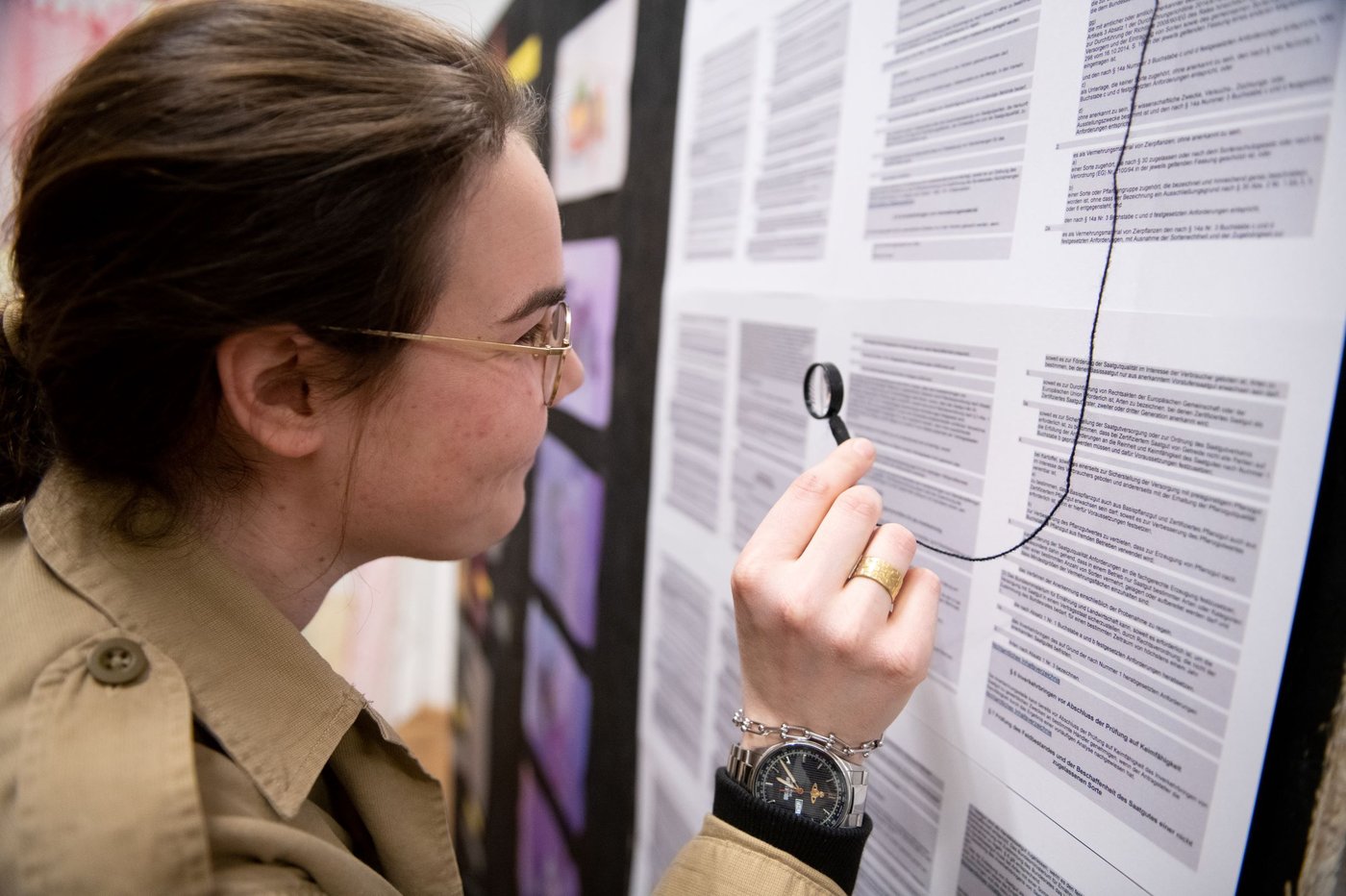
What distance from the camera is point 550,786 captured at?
1.94 meters

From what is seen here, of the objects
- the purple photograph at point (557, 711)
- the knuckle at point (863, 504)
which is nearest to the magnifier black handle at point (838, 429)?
the knuckle at point (863, 504)

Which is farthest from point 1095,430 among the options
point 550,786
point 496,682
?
point 496,682

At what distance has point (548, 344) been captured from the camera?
2.87 ft

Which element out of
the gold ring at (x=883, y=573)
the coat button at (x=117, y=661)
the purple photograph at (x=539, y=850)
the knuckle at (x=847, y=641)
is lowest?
the purple photograph at (x=539, y=850)

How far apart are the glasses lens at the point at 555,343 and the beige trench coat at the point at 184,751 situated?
349mm

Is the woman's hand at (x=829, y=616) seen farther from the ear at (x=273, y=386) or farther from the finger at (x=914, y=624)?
the ear at (x=273, y=386)

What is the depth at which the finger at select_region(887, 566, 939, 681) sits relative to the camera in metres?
0.67

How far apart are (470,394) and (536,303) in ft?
0.37

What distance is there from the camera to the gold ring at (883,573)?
70 centimetres

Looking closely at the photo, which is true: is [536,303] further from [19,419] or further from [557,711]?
[557,711]

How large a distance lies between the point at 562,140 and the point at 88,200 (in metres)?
1.31

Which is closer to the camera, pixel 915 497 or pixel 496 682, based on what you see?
pixel 915 497

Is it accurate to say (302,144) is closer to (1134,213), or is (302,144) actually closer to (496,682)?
(1134,213)

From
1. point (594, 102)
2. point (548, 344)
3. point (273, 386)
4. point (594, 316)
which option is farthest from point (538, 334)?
point (594, 102)
